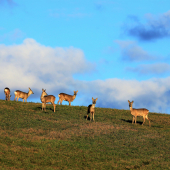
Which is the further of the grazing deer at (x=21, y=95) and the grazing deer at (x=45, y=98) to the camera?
the grazing deer at (x=21, y=95)

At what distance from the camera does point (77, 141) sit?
74.0 ft

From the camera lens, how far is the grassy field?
57.6 ft

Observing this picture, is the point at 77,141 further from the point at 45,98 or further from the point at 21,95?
the point at 21,95

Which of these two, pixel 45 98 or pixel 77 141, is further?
pixel 45 98

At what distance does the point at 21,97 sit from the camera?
4328 centimetres

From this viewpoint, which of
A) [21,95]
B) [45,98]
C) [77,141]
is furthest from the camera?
[21,95]

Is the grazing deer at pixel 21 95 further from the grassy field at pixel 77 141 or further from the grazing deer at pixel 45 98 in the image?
the grazing deer at pixel 45 98

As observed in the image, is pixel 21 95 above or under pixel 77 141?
above

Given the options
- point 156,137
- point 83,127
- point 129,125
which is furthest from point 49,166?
point 129,125

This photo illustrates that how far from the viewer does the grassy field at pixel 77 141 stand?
57.6 feet

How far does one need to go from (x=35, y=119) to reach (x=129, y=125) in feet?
33.3

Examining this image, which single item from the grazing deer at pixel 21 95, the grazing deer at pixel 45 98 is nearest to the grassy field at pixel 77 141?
the grazing deer at pixel 45 98

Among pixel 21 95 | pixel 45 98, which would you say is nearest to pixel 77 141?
pixel 45 98

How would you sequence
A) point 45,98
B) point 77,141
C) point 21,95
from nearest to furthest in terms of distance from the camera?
point 77,141 < point 45,98 < point 21,95
